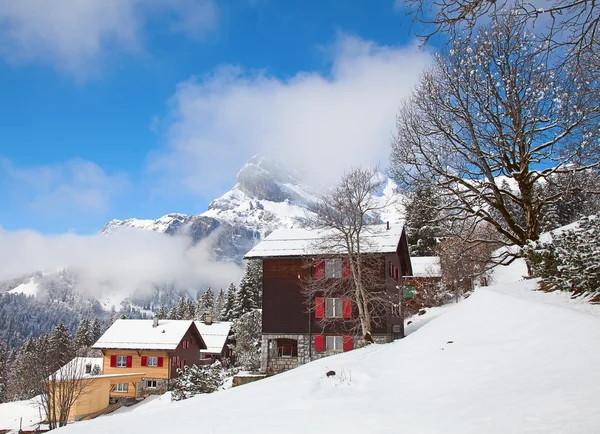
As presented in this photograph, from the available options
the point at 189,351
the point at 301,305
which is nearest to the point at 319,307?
the point at 301,305

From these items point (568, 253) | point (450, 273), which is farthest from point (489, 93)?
point (450, 273)

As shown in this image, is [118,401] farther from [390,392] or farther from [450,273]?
[390,392]

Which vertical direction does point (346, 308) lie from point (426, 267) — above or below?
below

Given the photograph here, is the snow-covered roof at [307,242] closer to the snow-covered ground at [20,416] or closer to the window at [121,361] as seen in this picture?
the snow-covered ground at [20,416]

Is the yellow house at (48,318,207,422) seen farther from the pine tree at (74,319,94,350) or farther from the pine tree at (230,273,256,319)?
the pine tree at (74,319,94,350)

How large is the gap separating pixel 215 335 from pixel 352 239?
43577mm

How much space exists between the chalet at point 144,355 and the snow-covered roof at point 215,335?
12.6m

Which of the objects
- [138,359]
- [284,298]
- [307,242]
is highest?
[307,242]

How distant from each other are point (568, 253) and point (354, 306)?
20.8 metres

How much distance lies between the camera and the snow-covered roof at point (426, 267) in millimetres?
49375

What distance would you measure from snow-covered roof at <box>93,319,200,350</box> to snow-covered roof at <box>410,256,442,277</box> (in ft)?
82.9

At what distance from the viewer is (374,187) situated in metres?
26.8

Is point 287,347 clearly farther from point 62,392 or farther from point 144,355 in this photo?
point 144,355

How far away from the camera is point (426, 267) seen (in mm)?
51344
